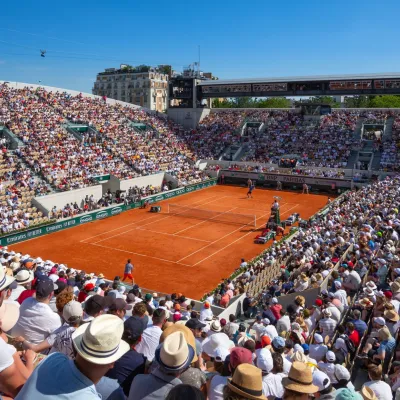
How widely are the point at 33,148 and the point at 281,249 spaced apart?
87.0 feet

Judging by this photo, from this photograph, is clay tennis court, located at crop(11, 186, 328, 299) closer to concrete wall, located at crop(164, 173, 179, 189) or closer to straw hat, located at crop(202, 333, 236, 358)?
concrete wall, located at crop(164, 173, 179, 189)

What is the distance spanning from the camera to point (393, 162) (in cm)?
4575

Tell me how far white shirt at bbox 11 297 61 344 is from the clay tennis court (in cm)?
1385

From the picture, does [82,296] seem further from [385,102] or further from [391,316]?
[385,102]

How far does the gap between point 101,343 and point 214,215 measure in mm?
32463

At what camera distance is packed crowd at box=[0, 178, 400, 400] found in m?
3.37

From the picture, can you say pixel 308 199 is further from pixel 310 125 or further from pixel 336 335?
pixel 336 335

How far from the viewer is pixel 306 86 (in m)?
54.9

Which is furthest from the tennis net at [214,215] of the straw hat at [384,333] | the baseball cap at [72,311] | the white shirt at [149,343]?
the baseball cap at [72,311]

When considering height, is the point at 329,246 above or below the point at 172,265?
above

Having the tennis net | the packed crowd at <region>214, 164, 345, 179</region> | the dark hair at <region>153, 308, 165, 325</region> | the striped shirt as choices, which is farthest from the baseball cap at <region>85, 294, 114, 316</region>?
the packed crowd at <region>214, 164, 345, 179</region>

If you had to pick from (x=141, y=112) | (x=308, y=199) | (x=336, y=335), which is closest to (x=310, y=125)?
(x=308, y=199)

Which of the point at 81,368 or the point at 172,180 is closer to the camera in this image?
the point at 81,368

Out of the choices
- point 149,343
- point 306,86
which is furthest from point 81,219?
point 306,86
